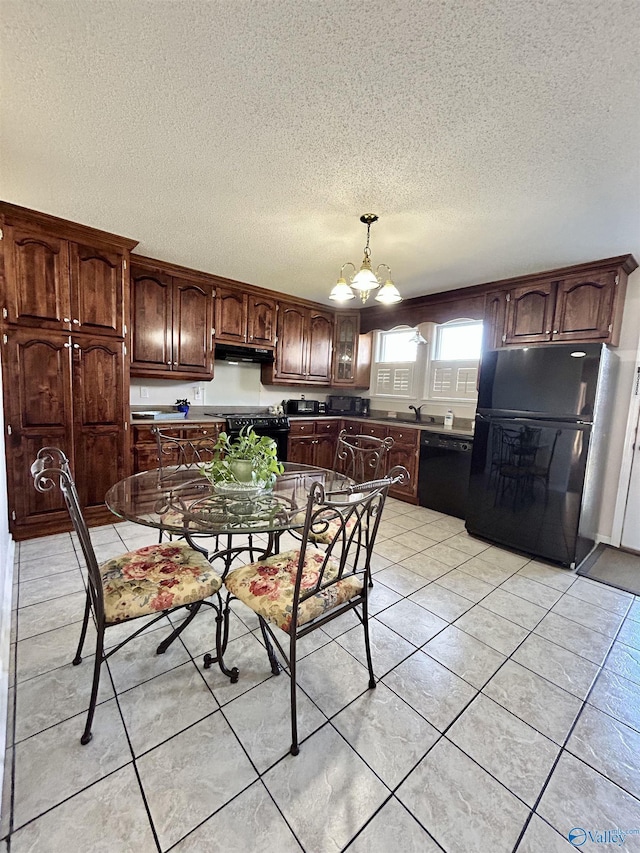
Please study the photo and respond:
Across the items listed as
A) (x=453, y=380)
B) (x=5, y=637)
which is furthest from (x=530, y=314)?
(x=5, y=637)

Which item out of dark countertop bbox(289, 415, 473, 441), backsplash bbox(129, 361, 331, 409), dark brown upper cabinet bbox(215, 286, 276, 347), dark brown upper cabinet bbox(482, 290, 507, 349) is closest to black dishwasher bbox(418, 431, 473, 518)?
dark countertop bbox(289, 415, 473, 441)

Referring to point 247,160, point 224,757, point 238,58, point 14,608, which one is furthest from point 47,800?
point 247,160

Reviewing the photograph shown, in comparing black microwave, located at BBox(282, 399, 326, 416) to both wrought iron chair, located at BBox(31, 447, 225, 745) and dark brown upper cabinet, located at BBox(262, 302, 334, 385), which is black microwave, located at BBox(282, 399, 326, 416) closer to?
dark brown upper cabinet, located at BBox(262, 302, 334, 385)

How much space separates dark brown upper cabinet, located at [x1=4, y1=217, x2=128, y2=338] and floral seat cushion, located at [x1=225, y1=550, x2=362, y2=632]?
2504mm

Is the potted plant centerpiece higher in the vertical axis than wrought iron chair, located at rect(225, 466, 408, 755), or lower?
higher

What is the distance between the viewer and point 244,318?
13.3ft

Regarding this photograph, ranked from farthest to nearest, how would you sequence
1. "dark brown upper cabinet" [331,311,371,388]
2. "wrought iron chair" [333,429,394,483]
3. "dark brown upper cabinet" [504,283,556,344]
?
"dark brown upper cabinet" [331,311,371,388] < "dark brown upper cabinet" [504,283,556,344] < "wrought iron chair" [333,429,394,483]

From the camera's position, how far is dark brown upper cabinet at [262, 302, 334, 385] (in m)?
4.44

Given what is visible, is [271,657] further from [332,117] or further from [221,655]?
[332,117]

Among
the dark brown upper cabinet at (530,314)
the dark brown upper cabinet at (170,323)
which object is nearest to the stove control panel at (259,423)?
the dark brown upper cabinet at (170,323)

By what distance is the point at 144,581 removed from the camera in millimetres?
1457

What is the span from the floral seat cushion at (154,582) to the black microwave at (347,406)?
11.8 ft

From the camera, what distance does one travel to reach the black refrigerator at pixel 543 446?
8.53ft

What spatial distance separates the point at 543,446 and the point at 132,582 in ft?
9.25
